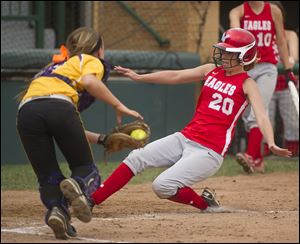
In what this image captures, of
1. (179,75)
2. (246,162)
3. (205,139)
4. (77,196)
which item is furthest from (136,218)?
(246,162)

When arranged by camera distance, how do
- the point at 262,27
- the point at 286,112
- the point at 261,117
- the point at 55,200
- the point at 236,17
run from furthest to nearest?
the point at 286,112 → the point at 262,27 → the point at 236,17 → the point at 261,117 → the point at 55,200

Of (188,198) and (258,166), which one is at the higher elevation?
(188,198)

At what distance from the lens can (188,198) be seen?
8.17 meters

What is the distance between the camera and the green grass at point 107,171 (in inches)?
434

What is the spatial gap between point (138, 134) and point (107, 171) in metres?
3.96

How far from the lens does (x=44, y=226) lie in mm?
7676

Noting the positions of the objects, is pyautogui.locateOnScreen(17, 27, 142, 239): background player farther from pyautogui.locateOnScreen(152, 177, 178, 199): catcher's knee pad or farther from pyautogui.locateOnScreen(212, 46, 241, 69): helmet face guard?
pyautogui.locateOnScreen(212, 46, 241, 69): helmet face guard

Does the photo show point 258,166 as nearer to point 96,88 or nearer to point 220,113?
point 220,113

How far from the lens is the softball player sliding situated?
7.91m

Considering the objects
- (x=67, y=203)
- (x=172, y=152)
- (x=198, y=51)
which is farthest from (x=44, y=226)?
(x=198, y=51)

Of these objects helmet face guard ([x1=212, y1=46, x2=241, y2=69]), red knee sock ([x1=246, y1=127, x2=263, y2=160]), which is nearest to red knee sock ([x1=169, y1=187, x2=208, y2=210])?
helmet face guard ([x1=212, y1=46, x2=241, y2=69])

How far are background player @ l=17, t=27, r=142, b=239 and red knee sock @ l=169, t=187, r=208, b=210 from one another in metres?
1.14

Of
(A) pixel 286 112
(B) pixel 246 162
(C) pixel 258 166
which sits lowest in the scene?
(A) pixel 286 112

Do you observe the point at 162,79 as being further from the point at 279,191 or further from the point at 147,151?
the point at 279,191
